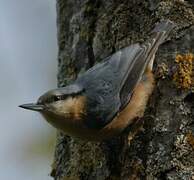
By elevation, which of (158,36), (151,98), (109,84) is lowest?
(151,98)

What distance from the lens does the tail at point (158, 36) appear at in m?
3.19

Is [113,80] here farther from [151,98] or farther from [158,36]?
[158,36]

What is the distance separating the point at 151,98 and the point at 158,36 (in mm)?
387

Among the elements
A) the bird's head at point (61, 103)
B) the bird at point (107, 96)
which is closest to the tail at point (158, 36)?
the bird at point (107, 96)

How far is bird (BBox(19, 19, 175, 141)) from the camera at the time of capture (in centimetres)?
337

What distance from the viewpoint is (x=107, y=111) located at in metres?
3.53

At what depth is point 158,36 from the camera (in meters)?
3.32

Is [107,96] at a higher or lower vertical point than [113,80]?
lower

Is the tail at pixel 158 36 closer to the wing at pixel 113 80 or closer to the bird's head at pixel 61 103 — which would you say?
the wing at pixel 113 80

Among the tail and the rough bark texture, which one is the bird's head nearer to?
the rough bark texture

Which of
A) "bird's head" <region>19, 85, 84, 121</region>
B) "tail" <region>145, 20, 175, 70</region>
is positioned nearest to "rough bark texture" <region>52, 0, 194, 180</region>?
"tail" <region>145, 20, 175, 70</region>

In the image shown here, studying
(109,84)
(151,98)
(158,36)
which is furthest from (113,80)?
(158,36)

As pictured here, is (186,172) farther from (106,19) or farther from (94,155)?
(106,19)

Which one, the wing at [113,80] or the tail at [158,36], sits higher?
the tail at [158,36]
